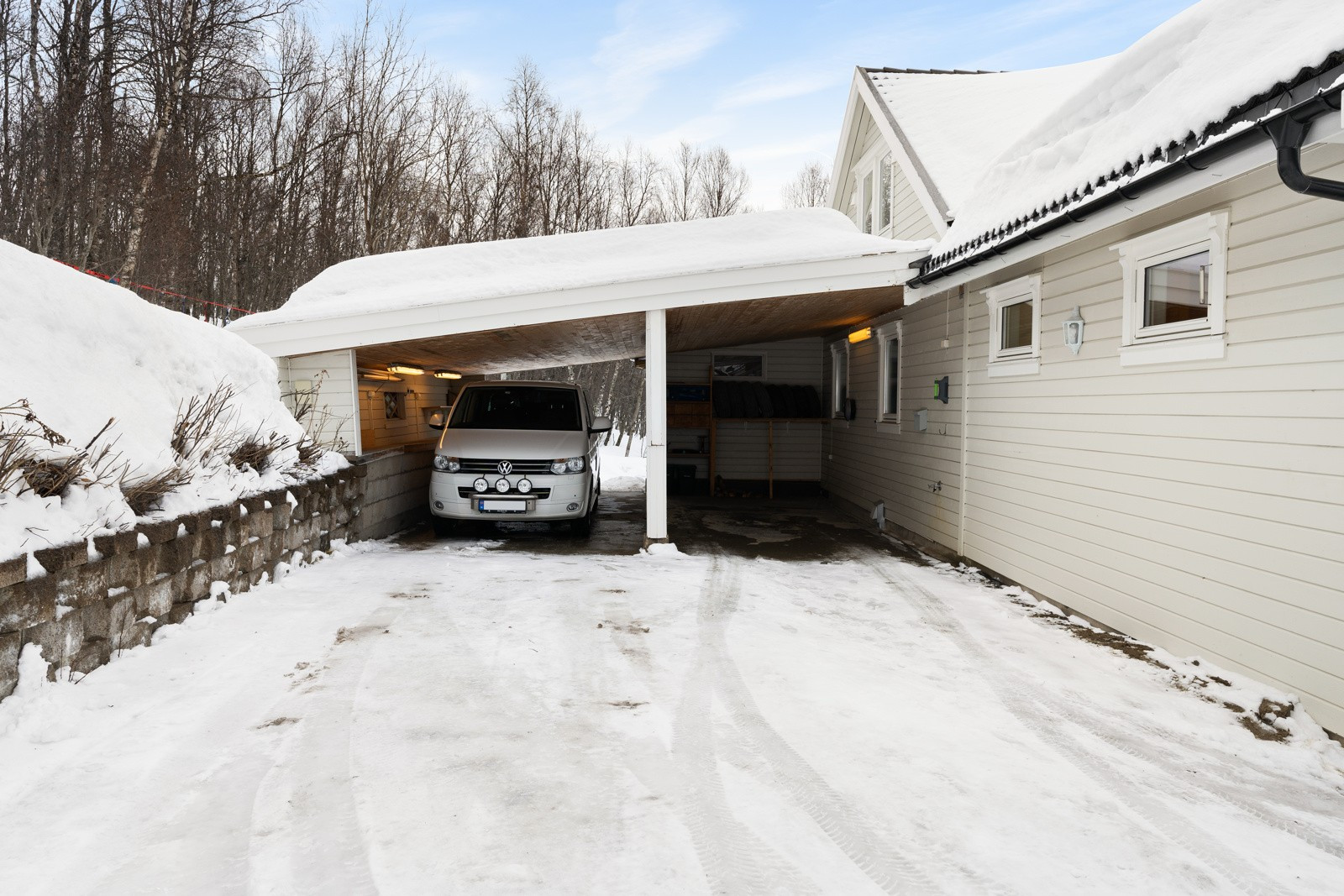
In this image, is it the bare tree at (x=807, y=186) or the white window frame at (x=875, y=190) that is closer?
the white window frame at (x=875, y=190)

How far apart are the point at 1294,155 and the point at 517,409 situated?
24.9ft

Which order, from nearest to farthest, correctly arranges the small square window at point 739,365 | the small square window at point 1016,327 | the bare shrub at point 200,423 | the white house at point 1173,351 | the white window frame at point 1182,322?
1. the white house at point 1173,351
2. the white window frame at point 1182,322
3. the bare shrub at point 200,423
4. the small square window at point 1016,327
5. the small square window at point 739,365

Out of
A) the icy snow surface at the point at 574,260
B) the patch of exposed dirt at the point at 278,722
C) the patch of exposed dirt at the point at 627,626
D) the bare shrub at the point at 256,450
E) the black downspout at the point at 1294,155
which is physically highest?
the icy snow surface at the point at 574,260

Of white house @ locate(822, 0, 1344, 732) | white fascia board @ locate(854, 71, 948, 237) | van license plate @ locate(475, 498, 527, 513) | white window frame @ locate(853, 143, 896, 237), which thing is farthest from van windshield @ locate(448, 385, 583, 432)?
white window frame @ locate(853, 143, 896, 237)

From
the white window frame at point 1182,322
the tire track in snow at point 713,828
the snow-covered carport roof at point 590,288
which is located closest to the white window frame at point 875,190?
the snow-covered carport roof at point 590,288

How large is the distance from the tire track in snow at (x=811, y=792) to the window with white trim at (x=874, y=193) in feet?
31.8

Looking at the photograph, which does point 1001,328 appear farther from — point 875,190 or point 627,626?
point 875,190

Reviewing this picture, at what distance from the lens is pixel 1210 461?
435 cm

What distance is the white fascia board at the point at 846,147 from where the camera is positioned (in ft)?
43.2

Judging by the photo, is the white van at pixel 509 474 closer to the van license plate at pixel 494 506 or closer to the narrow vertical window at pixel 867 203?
the van license plate at pixel 494 506

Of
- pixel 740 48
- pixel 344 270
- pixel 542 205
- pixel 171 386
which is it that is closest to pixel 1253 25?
pixel 171 386

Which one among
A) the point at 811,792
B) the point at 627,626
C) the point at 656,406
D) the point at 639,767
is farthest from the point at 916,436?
the point at 639,767

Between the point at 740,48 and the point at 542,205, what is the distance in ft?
28.3

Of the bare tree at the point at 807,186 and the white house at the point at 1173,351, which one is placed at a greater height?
the bare tree at the point at 807,186
